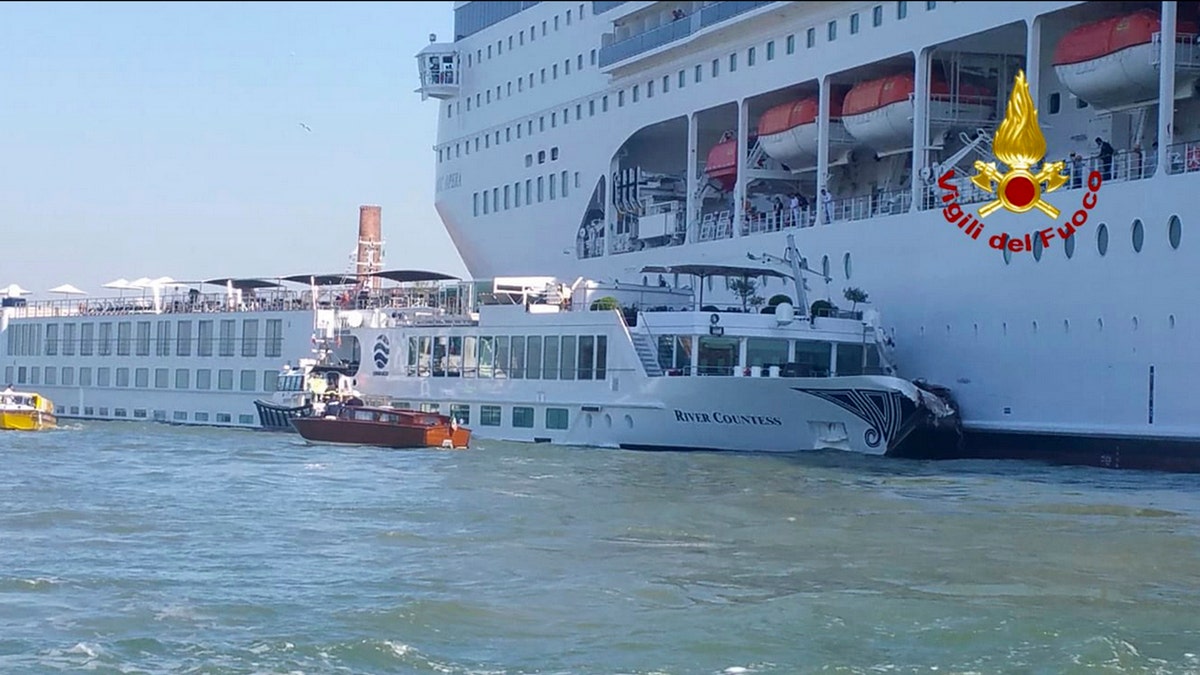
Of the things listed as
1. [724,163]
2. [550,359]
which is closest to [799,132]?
[724,163]

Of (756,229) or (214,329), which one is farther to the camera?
(214,329)

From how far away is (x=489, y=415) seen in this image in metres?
37.0

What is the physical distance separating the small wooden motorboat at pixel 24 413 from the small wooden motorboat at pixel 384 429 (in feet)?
30.5

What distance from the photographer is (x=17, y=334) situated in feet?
190

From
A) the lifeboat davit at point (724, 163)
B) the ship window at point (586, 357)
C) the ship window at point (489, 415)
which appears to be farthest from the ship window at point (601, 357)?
the lifeboat davit at point (724, 163)

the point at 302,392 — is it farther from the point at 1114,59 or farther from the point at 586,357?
the point at 1114,59

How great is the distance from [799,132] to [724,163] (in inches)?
133

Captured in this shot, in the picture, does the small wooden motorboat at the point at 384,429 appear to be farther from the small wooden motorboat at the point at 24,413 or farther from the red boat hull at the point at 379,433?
the small wooden motorboat at the point at 24,413

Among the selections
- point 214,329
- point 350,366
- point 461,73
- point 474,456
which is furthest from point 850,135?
point 214,329

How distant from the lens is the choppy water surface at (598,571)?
12.5m

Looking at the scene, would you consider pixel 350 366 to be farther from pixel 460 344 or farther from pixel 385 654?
pixel 385 654

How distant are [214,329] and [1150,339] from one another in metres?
29.9

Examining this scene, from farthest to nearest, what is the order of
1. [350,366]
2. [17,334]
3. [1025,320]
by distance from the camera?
[17,334], [350,366], [1025,320]

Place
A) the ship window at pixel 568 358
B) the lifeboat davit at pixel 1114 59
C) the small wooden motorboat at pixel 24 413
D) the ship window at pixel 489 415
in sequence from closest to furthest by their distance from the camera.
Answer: the lifeboat davit at pixel 1114 59, the ship window at pixel 568 358, the ship window at pixel 489 415, the small wooden motorboat at pixel 24 413
